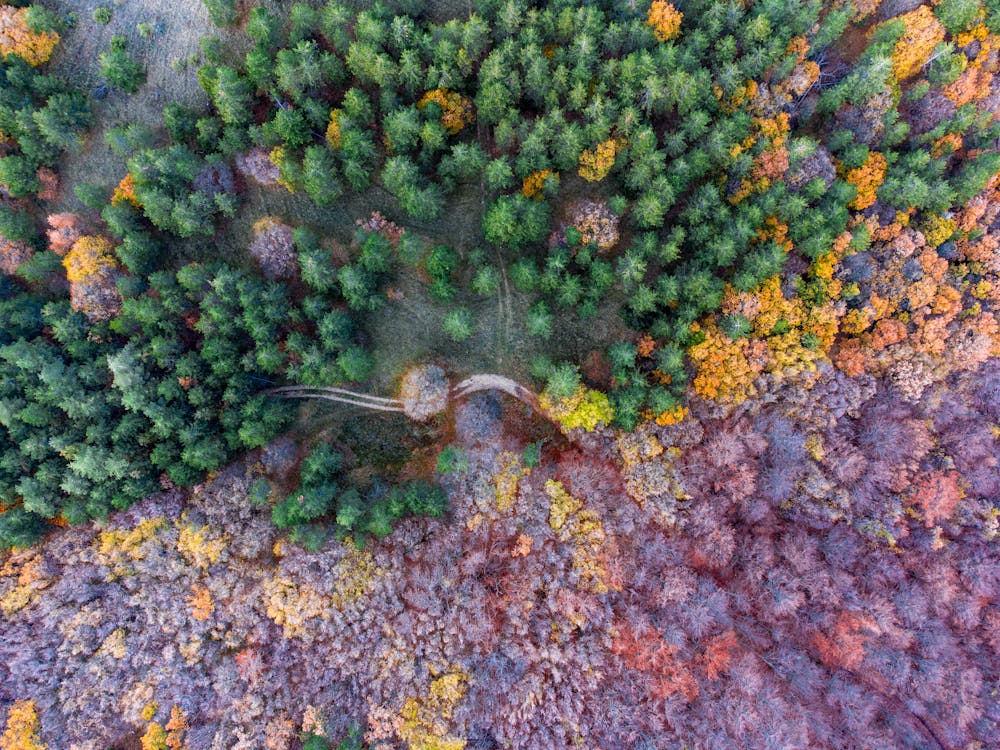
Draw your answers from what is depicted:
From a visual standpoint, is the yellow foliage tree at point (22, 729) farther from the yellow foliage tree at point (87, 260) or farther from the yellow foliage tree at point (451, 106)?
the yellow foliage tree at point (451, 106)

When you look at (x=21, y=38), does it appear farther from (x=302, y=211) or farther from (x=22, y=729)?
(x=22, y=729)

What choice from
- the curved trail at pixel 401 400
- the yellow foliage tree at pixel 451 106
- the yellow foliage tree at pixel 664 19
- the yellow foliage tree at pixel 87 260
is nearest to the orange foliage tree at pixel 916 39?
the yellow foliage tree at pixel 664 19

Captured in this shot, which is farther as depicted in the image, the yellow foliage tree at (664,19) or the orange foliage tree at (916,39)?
the orange foliage tree at (916,39)

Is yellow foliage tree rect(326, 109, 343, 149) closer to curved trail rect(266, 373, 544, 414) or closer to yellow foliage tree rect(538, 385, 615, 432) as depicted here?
curved trail rect(266, 373, 544, 414)

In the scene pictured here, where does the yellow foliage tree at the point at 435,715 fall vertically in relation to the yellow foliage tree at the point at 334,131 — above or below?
below

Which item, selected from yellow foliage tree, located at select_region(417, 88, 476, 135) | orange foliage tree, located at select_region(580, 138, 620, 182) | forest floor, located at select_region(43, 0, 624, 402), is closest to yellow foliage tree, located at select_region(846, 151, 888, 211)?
orange foliage tree, located at select_region(580, 138, 620, 182)

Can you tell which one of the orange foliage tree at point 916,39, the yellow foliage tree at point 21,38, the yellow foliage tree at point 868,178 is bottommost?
the yellow foliage tree at point 868,178
